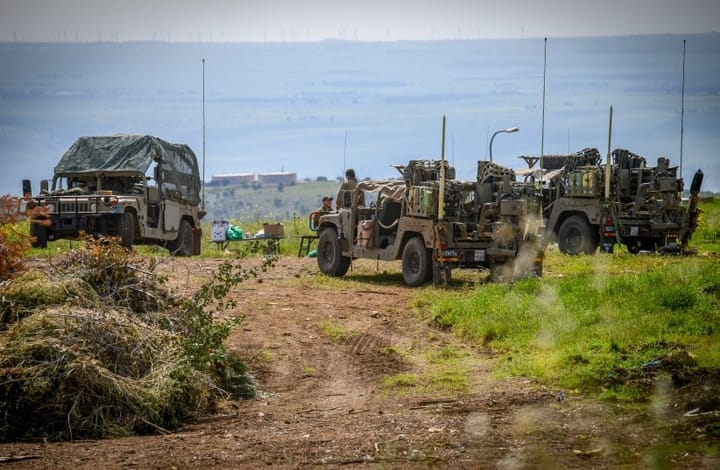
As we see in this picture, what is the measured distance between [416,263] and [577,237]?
7.10m

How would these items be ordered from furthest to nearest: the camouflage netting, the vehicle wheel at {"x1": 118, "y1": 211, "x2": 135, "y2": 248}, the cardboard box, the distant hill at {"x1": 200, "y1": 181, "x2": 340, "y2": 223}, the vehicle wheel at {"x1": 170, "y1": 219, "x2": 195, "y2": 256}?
the distant hill at {"x1": 200, "y1": 181, "x2": 340, "y2": 223}
the cardboard box
the vehicle wheel at {"x1": 170, "y1": 219, "x2": 195, "y2": 256}
the camouflage netting
the vehicle wheel at {"x1": 118, "y1": 211, "x2": 135, "y2": 248}

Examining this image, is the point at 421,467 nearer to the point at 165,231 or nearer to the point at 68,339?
the point at 68,339

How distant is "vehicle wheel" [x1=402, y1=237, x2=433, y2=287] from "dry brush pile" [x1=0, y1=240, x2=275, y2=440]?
7073 millimetres

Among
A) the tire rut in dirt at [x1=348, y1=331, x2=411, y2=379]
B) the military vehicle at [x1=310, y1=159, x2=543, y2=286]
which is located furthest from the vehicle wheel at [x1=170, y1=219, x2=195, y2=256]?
the tire rut in dirt at [x1=348, y1=331, x2=411, y2=379]

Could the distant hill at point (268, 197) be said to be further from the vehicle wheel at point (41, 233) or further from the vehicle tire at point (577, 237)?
the vehicle wheel at point (41, 233)

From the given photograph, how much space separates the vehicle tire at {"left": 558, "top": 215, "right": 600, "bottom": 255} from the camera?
2686cm

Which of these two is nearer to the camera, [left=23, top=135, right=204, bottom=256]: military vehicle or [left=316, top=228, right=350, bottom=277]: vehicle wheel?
[left=316, top=228, right=350, bottom=277]: vehicle wheel

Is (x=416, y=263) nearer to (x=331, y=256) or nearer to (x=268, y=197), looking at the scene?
(x=331, y=256)

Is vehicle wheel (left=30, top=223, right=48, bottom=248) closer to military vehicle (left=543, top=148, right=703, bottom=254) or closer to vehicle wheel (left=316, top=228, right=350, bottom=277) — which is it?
vehicle wheel (left=316, top=228, right=350, bottom=277)

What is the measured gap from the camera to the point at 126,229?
2488 cm

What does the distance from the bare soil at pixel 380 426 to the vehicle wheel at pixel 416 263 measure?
490 cm

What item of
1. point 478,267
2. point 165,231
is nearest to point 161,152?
point 165,231

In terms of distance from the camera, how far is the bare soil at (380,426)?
1026 centimetres

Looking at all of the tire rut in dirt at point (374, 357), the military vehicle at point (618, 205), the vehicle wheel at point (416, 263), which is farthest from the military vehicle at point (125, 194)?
the tire rut in dirt at point (374, 357)
